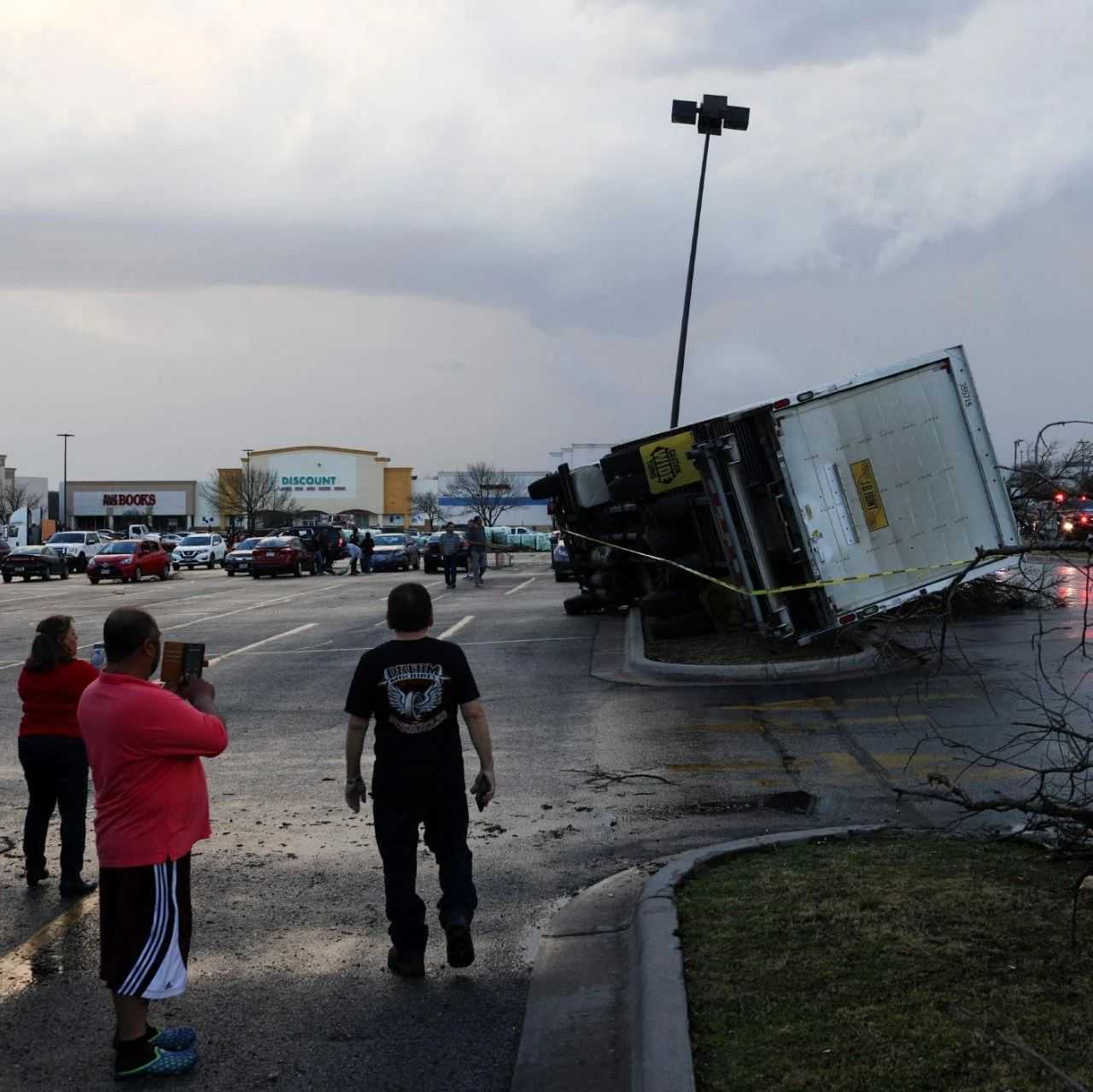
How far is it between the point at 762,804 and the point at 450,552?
27.4 m

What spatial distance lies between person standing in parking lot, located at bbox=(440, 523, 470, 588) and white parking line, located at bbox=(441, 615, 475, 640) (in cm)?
1061

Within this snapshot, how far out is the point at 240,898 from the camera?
6.71 meters

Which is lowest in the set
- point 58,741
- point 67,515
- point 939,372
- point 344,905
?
point 344,905

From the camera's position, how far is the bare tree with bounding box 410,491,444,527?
123 meters

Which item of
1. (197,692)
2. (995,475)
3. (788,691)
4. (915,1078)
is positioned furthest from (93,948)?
(995,475)

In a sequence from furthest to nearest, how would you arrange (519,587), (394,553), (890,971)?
(394,553) → (519,587) → (890,971)

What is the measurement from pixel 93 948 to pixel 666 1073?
2.97 metres

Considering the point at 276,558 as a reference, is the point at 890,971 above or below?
below

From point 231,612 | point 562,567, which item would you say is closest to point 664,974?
point 231,612

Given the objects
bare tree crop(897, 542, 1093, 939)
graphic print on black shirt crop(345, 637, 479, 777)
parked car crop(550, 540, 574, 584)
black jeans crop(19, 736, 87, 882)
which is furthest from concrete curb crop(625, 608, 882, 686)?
parked car crop(550, 540, 574, 584)

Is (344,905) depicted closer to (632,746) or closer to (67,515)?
(632,746)

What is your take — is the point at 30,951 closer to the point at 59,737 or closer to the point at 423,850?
the point at 59,737

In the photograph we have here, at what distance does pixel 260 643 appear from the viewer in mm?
20422

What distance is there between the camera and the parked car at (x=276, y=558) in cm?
4556
